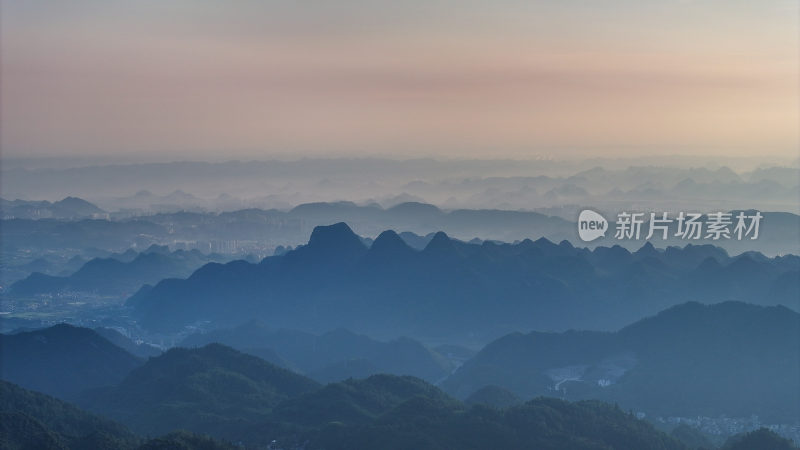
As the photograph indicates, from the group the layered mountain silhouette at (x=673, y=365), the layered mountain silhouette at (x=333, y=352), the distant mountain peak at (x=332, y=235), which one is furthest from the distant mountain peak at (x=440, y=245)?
the layered mountain silhouette at (x=673, y=365)

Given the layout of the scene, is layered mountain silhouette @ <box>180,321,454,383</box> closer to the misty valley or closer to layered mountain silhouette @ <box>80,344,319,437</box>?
the misty valley

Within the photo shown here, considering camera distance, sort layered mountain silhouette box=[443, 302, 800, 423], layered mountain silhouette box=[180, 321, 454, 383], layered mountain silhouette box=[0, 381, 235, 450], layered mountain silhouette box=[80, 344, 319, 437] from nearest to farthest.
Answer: layered mountain silhouette box=[0, 381, 235, 450]
layered mountain silhouette box=[80, 344, 319, 437]
layered mountain silhouette box=[443, 302, 800, 423]
layered mountain silhouette box=[180, 321, 454, 383]

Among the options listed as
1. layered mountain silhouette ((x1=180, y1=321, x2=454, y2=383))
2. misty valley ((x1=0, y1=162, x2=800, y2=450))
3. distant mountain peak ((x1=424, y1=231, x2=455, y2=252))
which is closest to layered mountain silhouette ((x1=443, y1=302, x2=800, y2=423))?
misty valley ((x1=0, y1=162, x2=800, y2=450))

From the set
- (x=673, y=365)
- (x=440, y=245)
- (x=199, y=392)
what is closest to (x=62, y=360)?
(x=199, y=392)

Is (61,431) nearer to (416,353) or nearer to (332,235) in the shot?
(416,353)

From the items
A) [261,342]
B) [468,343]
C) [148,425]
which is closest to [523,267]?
[468,343]
